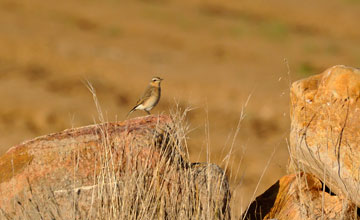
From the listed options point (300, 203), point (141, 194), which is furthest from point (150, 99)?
point (300, 203)

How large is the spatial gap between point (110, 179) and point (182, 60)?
1477cm

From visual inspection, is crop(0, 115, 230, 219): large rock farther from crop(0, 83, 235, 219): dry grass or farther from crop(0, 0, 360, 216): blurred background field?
crop(0, 0, 360, 216): blurred background field

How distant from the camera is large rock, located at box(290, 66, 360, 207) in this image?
5336 mm

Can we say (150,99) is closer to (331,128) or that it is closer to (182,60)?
(331,128)

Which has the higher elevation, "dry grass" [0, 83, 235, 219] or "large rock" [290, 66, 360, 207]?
"large rock" [290, 66, 360, 207]

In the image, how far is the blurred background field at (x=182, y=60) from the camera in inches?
589

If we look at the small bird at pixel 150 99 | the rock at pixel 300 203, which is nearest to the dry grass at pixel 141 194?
the rock at pixel 300 203

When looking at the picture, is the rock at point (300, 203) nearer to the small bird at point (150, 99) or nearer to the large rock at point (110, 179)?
the large rock at point (110, 179)

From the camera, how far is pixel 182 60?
65.4ft

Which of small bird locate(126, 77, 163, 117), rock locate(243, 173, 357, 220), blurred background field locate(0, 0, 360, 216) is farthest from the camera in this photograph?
blurred background field locate(0, 0, 360, 216)

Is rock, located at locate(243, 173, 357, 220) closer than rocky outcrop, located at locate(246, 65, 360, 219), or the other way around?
rocky outcrop, located at locate(246, 65, 360, 219)

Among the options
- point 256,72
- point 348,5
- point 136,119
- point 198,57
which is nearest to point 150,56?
point 198,57

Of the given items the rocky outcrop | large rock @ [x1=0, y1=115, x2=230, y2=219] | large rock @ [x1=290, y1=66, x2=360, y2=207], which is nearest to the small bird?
large rock @ [x1=0, y1=115, x2=230, y2=219]

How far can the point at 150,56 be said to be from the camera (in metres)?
20.2
